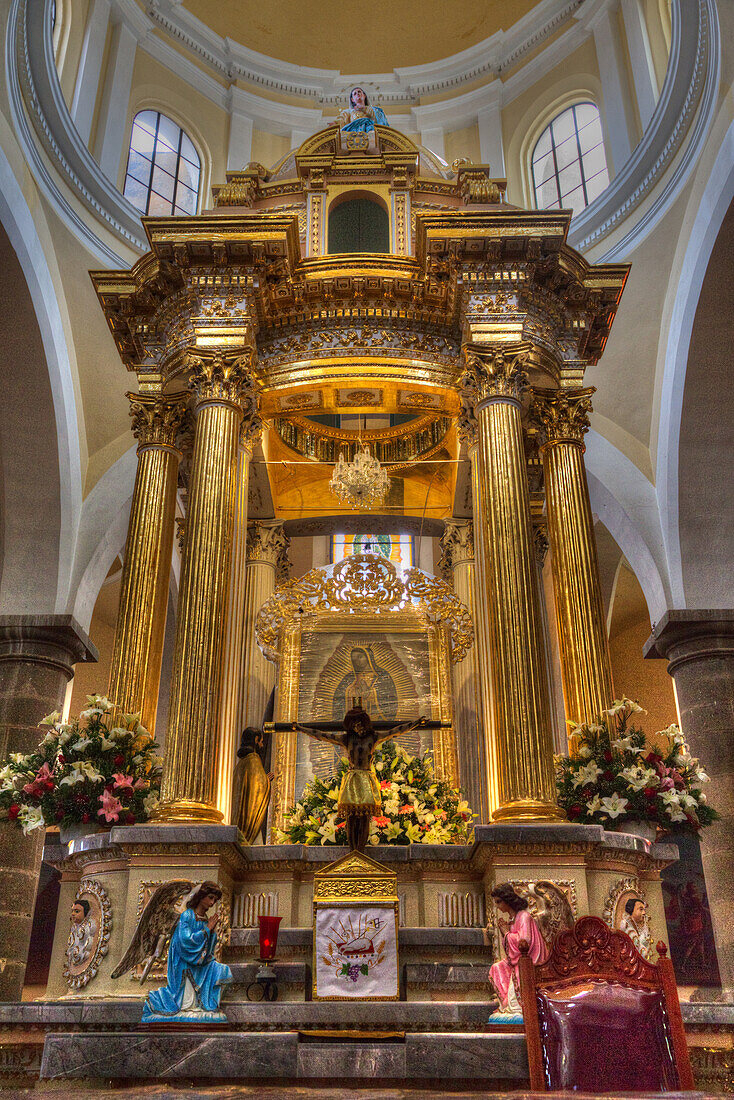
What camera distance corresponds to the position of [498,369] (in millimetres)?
9242

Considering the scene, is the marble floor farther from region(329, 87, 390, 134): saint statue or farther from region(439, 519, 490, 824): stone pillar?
region(329, 87, 390, 134): saint statue

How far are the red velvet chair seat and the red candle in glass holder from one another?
8.55ft

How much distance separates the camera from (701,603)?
41.3 feet

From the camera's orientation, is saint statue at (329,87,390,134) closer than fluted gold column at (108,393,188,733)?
No

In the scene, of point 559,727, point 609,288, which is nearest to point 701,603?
point 559,727

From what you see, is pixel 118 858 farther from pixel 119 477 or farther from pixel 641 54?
pixel 641 54

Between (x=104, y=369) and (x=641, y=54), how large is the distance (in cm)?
986

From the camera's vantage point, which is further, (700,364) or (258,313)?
(700,364)

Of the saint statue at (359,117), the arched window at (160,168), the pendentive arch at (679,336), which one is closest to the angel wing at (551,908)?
the pendentive arch at (679,336)

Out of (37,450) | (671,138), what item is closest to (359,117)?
(671,138)

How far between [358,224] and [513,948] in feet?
27.6

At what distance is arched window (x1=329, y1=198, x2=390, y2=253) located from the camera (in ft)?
35.8

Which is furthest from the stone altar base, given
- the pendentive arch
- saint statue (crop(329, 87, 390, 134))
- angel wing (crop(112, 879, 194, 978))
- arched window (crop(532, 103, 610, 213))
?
arched window (crop(532, 103, 610, 213))

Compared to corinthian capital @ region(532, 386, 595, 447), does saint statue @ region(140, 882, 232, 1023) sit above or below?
below
